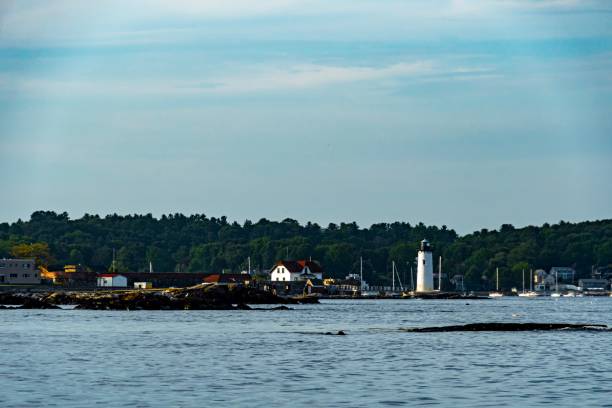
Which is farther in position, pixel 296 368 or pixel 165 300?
pixel 165 300

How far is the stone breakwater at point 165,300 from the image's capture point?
13425cm

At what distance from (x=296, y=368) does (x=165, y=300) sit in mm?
80538

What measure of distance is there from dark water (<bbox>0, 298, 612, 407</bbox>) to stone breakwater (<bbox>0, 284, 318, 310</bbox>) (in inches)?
1817

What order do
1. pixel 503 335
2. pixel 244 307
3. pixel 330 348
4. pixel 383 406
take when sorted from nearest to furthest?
pixel 383 406, pixel 330 348, pixel 503 335, pixel 244 307

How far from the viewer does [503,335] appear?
263ft

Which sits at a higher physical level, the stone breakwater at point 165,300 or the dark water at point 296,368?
the stone breakwater at point 165,300

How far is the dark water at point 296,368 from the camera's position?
1750 inches

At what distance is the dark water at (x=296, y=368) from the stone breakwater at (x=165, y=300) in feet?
151

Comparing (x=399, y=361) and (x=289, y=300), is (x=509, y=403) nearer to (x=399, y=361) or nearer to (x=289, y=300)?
(x=399, y=361)

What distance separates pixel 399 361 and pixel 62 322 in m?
47.2

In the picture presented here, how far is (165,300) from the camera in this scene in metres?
134

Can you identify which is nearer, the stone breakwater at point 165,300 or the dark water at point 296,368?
the dark water at point 296,368

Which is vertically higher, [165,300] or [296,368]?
[165,300]

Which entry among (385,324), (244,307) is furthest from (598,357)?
(244,307)
